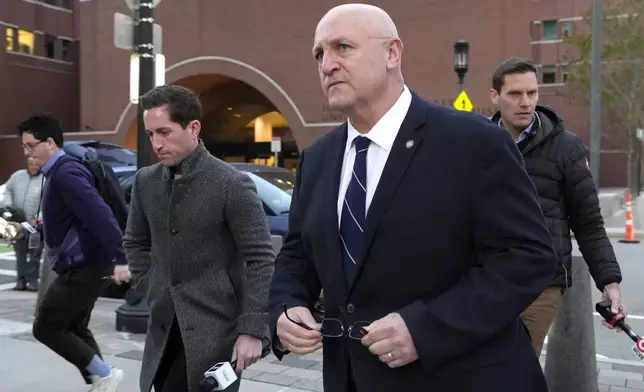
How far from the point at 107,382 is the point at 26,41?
42.3m

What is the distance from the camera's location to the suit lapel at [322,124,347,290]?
1.97m

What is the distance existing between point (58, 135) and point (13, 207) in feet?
15.0

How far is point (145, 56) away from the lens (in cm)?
695

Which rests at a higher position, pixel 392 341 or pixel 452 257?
pixel 452 257

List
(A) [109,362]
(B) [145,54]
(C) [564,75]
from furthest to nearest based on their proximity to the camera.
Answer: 1. (C) [564,75]
2. (B) [145,54]
3. (A) [109,362]

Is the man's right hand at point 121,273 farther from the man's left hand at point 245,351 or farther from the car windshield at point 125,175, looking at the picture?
the car windshield at point 125,175

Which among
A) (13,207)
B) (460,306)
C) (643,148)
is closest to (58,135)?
(460,306)

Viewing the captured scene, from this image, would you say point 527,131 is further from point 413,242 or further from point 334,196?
point 413,242

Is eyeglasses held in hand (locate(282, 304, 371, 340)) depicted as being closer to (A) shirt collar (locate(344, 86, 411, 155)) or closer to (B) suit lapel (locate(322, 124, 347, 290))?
(B) suit lapel (locate(322, 124, 347, 290))

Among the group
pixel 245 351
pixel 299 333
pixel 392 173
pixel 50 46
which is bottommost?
pixel 245 351

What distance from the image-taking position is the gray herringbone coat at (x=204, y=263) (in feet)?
10.0

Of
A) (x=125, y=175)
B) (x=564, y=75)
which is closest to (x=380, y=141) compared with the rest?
(x=125, y=175)

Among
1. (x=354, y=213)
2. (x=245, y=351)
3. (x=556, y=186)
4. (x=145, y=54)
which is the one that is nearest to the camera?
(x=354, y=213)

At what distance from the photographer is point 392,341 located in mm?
1765
